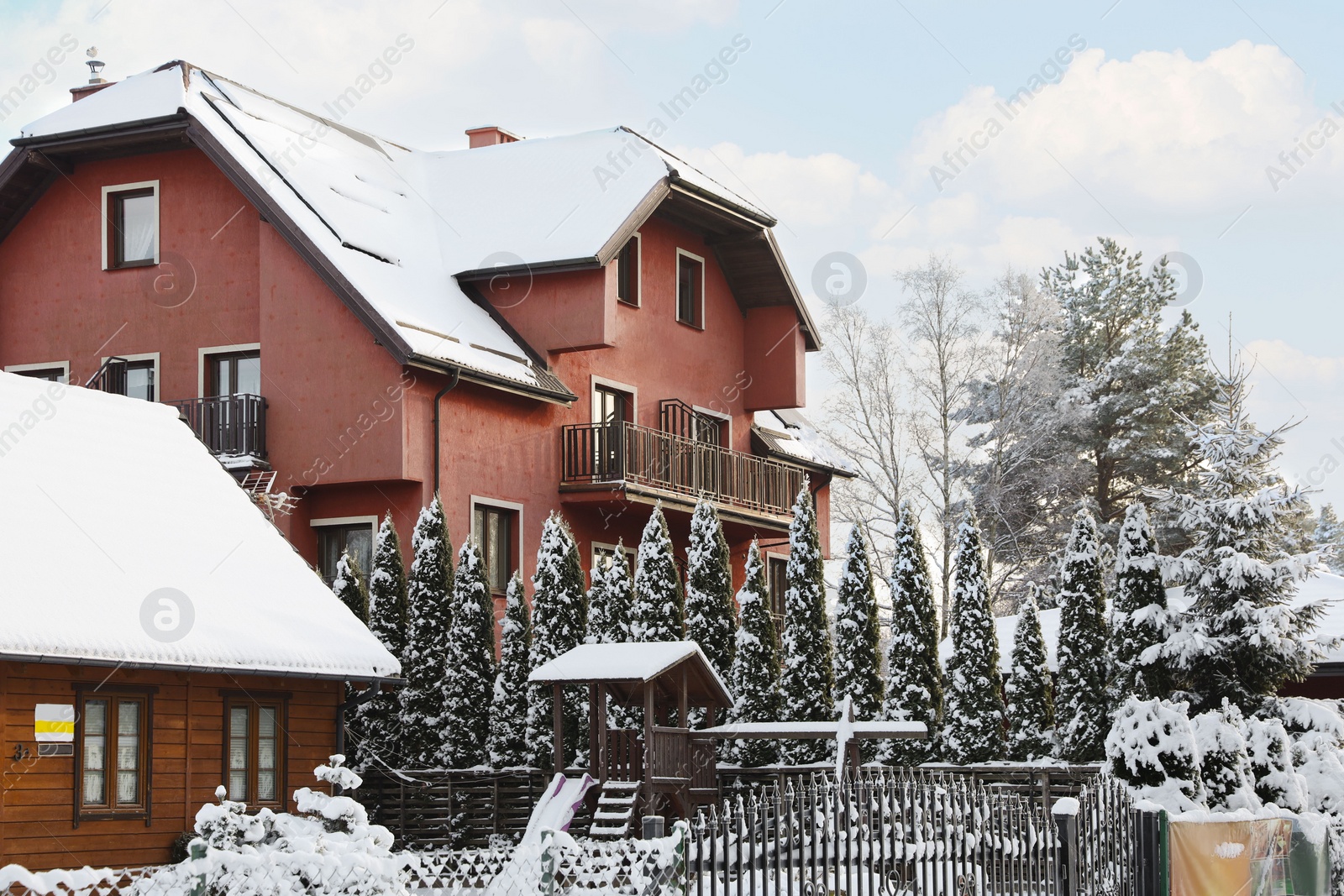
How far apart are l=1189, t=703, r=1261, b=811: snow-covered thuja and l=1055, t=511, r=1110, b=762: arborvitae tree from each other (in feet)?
14.1

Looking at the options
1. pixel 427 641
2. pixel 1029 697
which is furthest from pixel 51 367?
pixel 1029 697

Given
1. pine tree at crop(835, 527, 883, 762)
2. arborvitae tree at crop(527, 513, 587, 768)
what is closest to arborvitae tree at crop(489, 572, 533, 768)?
arborvitae tree at crop(527, 513, 587, 768)

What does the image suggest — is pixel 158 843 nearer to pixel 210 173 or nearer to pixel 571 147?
pixel 210 173

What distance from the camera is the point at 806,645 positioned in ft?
80.0

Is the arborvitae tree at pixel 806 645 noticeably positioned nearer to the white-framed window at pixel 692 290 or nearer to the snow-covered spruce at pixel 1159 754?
the snow-covered spruce at pixel 1159 754

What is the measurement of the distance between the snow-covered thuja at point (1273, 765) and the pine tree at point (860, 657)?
20.2 feet

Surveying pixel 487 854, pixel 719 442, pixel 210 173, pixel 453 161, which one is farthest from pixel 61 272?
pixel 487 854

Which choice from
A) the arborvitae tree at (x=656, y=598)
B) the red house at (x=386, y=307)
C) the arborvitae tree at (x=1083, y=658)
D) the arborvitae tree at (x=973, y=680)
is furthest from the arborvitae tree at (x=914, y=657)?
the red house at (x=386, y=307)

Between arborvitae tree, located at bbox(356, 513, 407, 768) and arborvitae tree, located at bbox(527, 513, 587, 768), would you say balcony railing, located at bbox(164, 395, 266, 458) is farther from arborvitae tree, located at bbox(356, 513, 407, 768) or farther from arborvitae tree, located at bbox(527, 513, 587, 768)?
arborvitae tree, located at bbox(527, 513, 587, 768)

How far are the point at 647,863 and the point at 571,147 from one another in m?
22.6

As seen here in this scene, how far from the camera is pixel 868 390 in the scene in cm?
3953

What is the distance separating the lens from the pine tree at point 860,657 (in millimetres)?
24031

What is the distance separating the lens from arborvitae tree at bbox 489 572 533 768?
2228 cm

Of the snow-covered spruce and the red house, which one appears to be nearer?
the snow-covered spruce
